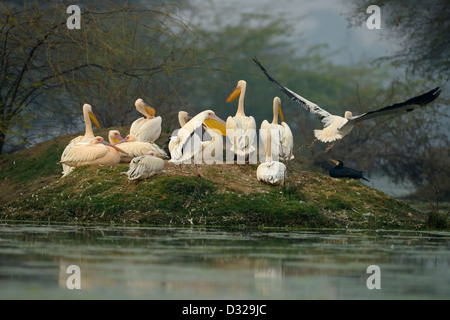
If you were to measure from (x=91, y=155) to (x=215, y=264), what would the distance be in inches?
262

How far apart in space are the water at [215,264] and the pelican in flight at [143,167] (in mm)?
1635

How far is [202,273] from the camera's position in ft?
23.4

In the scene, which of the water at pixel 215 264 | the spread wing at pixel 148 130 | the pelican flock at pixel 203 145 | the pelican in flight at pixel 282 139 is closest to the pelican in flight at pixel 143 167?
the pelican flock at pixel 203 145

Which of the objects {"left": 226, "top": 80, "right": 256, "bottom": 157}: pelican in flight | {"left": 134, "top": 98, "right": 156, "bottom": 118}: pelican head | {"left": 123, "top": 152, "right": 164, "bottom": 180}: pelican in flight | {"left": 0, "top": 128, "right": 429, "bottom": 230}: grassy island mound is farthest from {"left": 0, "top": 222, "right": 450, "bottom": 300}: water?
{"left": 134, "top": 98, "right": 156, "bottom": 118}: pelican head

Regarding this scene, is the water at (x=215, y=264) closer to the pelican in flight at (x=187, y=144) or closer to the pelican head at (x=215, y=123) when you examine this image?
the pelican in flight at (x=187, y=144)

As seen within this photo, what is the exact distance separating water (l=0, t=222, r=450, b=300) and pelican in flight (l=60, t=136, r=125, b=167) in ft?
10.0

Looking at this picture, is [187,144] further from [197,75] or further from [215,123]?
[197,75]

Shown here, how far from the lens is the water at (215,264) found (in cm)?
638

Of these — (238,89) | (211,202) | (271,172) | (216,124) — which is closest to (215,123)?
(216,124)

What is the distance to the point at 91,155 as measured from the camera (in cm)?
1402

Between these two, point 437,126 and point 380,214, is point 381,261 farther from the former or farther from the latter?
point 437,126

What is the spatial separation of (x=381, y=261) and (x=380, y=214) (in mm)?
4557

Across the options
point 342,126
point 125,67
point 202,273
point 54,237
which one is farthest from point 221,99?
point 202,273

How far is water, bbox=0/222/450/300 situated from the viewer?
20.9 ft
